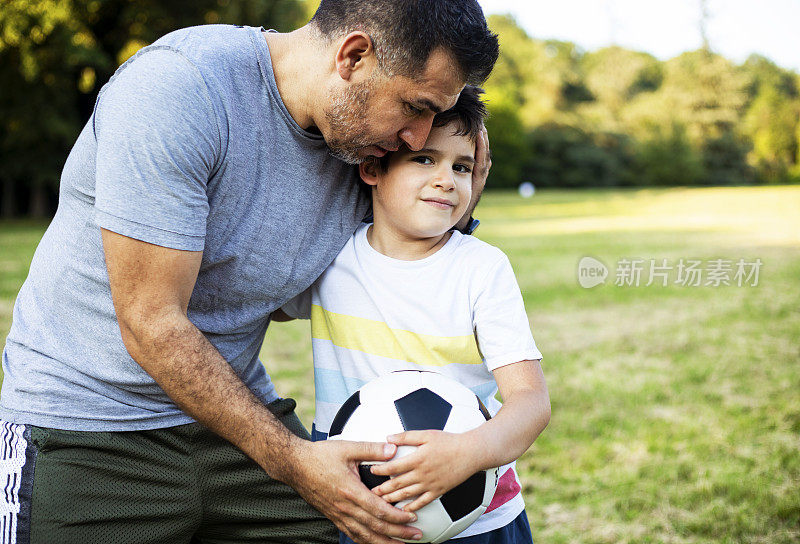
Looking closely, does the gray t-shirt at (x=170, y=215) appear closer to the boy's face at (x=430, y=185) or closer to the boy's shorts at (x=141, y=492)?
the boy's shorts at (x=141, y=492)

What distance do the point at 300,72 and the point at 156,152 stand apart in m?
0.56

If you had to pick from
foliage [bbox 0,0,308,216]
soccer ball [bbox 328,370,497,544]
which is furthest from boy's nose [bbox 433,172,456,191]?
foliage [bbox 0,0,308,216]

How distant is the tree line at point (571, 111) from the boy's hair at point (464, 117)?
19.9m

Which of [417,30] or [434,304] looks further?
[434,304]

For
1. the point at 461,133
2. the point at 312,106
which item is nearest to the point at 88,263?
the point at 312,106

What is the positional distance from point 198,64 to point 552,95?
46975mm

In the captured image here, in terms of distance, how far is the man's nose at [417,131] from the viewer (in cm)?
208

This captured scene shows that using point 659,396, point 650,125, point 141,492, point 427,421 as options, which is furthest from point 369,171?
point 650,125

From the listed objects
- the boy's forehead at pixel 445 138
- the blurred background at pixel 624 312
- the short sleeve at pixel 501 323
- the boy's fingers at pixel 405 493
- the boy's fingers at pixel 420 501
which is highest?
the boy's forehead at pixel 445 138

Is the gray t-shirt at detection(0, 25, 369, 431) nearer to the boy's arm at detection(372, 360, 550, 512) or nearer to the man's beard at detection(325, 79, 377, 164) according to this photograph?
the man's beard at detection(325, 79, 377, 164)

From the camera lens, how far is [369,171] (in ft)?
7.59

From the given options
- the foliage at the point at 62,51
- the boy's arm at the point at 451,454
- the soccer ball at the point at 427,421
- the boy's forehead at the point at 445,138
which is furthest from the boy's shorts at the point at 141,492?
the foliage at the point at 62,51

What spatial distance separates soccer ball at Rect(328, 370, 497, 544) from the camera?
181cm

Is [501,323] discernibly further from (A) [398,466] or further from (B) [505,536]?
(B) [505,536]
